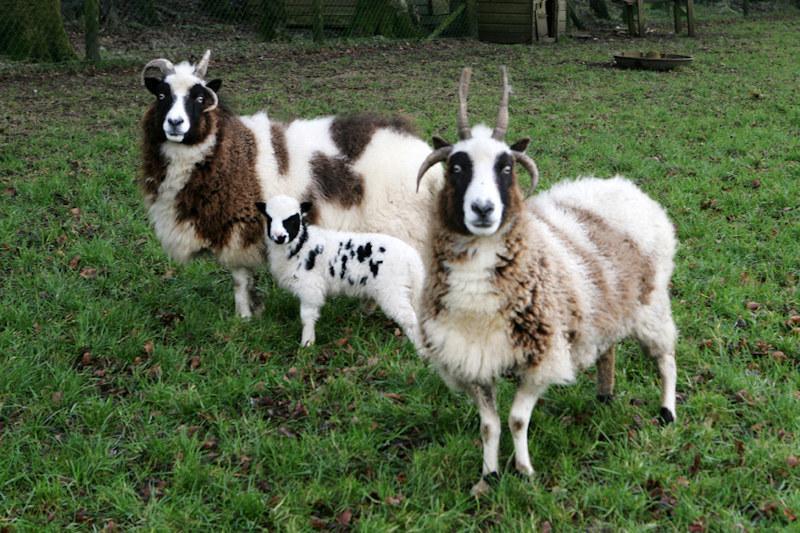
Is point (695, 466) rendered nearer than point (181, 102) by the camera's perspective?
Yes

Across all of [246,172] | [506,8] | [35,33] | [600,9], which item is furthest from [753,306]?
[600,9]

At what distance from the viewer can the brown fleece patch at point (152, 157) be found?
5.14m

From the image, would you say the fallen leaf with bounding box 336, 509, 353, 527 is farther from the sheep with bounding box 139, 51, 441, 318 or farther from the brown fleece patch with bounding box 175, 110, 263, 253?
the brown fleece patch with bounding box 175, 110, 263, 253

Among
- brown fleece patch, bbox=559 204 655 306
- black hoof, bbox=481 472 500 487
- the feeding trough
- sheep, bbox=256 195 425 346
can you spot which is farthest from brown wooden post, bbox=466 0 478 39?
black hoof, bbox=481 472 500 487

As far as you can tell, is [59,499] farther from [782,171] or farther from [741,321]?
[782,171]

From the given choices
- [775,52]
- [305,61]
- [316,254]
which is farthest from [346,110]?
[775,52]

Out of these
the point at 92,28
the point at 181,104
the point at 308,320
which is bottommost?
the point at 308,320

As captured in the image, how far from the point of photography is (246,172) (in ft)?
17.1

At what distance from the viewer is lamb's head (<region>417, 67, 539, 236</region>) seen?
313 centimetres

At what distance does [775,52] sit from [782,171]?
34.2 feet

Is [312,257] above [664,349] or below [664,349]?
above

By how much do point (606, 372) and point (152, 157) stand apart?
3156 mm

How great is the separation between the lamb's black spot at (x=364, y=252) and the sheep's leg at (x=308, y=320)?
1.29 ft

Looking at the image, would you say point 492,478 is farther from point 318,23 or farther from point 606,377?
point 318,23
